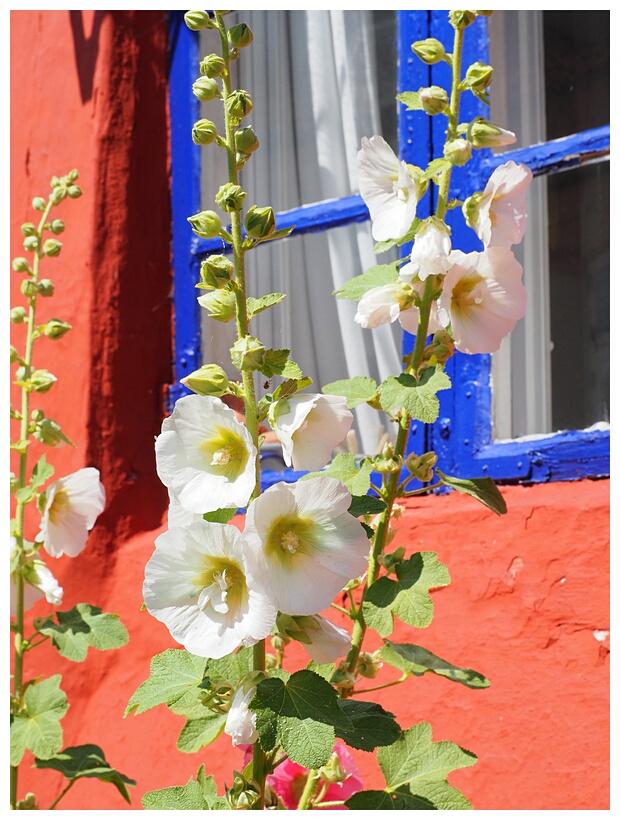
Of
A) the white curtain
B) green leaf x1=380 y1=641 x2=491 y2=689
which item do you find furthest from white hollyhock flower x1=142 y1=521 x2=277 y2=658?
the white curtain

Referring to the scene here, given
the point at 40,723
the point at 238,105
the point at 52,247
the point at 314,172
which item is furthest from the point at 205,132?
the point at 314,172

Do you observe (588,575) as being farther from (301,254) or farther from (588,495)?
(301,254)

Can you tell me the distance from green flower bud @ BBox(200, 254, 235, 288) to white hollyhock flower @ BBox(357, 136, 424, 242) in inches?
9.9

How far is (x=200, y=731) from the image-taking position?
2.93ft

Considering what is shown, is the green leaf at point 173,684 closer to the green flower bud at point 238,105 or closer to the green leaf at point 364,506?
the green leaf at point 364,506

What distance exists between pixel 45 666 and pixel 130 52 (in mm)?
1675

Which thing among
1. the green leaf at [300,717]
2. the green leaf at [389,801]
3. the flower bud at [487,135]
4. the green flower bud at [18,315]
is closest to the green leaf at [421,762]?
the green leaf at [389,801]

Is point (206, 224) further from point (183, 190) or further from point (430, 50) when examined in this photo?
A: point (183, 190)

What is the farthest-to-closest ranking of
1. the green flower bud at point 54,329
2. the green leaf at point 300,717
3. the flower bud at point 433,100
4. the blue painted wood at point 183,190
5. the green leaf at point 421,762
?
the blue painted wood at point 183,190, the green flower bud at point 54,329, the flower bud at point 433,100, the green leaf at point 421,762, the green leaf at point 300,717

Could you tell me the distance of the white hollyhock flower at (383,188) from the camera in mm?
1047

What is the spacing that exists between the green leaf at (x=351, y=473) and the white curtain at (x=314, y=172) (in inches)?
39.7

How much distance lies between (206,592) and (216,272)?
304 mm

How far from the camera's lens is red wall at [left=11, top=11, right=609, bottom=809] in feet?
5.34

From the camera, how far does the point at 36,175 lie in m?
2.59
